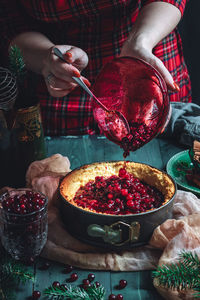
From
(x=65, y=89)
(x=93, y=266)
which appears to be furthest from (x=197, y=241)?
(x=65, y=89)

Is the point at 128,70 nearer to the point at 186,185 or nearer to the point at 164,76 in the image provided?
the point at 164,76

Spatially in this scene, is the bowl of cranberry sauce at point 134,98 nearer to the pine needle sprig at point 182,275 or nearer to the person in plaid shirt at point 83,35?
the person in plaid shirt at point 83,35

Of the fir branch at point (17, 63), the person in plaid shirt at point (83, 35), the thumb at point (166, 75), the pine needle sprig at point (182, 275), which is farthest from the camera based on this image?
the person in plaid shirt at point (83, 35)

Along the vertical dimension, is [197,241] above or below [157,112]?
below

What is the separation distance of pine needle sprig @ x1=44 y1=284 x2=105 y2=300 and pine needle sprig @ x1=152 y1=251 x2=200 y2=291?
15 cm

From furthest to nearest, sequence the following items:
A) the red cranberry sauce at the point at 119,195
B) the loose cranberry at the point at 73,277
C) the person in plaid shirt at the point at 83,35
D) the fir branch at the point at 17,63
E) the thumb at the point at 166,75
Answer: the person in plaid shirt at the point at 83,35
the fir branch at the point at 17,63
the thumb at the point at 166,75
the red cranberry sauce at the point at 119,195
the loose cranberry at the point at 73,277

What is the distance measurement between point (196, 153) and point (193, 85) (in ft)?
3.74

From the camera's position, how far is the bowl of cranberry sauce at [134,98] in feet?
4.27

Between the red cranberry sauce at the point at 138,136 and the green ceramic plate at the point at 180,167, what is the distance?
0.98ft

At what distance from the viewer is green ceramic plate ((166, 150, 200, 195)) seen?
1564 millimetres

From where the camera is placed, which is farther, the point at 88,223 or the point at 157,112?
the point at 157,112

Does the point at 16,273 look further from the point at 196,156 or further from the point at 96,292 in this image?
the point at 196,156

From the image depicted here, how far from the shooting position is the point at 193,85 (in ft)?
8.52

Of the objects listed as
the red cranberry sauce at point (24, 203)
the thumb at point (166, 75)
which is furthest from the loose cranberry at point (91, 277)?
the thumb at point (166, 75)
